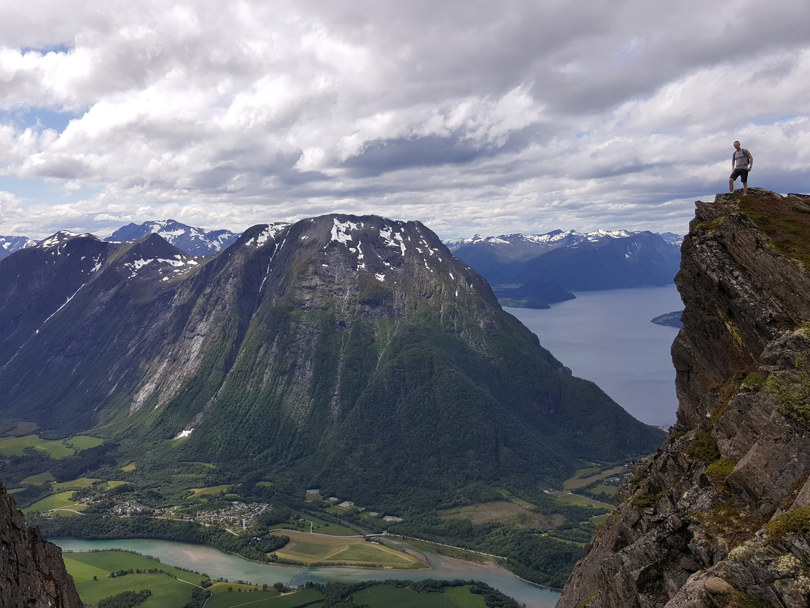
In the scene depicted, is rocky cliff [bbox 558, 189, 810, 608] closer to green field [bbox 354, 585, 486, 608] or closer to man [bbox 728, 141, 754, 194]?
man [bbox 728, 141, 754, 194]

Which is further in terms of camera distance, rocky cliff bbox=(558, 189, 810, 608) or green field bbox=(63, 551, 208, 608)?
green field bbox=(63, 551, 208, 608)

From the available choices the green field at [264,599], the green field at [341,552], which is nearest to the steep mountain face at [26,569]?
the green field at [264,599]

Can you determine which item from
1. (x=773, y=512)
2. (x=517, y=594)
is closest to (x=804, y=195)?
(x=773, y=512)

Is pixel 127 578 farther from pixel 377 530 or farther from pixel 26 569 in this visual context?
pixel 26 569

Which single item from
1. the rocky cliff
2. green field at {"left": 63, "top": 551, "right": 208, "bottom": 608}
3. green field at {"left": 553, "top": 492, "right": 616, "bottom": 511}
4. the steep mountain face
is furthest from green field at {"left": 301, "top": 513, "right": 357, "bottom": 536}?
the rocky cliff

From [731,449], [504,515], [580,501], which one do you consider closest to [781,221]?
[731,449]
